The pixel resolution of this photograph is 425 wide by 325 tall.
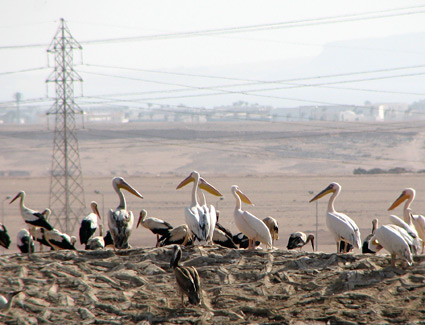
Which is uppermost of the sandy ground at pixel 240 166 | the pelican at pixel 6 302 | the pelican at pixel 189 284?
the pelican at pixel 189 284

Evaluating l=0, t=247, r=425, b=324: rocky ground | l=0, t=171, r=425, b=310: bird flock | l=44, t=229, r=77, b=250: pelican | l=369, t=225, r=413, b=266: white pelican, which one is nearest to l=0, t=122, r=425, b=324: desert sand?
l=0, t=247, r=425, b=324: rocky ground

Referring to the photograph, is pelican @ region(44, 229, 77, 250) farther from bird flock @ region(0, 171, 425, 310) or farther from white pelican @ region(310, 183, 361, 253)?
white pelican @ region(310, 183, 361, 253)

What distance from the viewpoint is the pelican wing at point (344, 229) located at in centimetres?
1116

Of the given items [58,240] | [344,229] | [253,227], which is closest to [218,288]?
[253,227]

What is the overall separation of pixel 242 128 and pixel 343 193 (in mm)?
38976

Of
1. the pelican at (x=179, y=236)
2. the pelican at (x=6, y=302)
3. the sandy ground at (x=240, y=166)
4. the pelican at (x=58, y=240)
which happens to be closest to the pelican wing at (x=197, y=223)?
the pelican at (x=179, y=236)

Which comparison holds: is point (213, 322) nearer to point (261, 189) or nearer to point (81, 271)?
point (81, 271)

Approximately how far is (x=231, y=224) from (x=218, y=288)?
16196 millimetres

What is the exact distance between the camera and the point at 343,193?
1391 inches

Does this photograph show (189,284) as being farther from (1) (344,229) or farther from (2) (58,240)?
(2) (58,240)

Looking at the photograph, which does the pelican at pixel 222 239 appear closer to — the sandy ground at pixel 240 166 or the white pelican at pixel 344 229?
the white pelican at pixel 344 229

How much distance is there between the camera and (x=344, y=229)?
36.8ft

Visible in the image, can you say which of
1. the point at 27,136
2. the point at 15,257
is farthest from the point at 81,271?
the point at 27,136

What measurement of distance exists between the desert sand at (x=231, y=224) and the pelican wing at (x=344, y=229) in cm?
53
